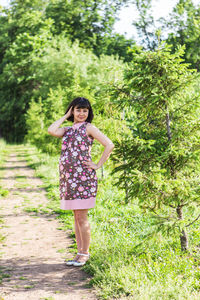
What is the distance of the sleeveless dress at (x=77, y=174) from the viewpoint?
464cm

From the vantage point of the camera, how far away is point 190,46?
32.3 m

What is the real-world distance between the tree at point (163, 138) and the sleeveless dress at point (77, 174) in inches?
16.0

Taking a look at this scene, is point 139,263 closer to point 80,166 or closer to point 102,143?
point 80,166

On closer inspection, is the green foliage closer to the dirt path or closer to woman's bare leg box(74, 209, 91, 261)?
the dirt path

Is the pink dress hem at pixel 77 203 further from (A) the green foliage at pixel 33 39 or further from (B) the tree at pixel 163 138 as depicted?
(A) the green foliage at pixel 33 39

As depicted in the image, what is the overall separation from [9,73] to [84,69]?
14293 mm

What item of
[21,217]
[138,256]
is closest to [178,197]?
[138,256]

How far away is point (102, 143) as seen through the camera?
4.61m

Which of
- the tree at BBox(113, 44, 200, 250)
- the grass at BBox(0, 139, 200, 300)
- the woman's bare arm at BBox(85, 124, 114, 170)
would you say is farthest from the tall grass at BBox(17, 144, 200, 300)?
the woman's bare arm at BBox(85, 124, 114, 170)

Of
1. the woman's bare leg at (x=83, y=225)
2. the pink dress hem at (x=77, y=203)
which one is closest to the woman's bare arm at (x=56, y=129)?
the pink dress hem at (x=77, y=203)

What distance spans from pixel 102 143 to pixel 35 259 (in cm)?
202

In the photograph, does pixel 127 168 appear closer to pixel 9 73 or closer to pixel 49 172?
pixel 49 172

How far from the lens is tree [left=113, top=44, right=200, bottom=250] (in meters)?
4.39

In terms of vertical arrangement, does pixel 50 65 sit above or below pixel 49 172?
above
